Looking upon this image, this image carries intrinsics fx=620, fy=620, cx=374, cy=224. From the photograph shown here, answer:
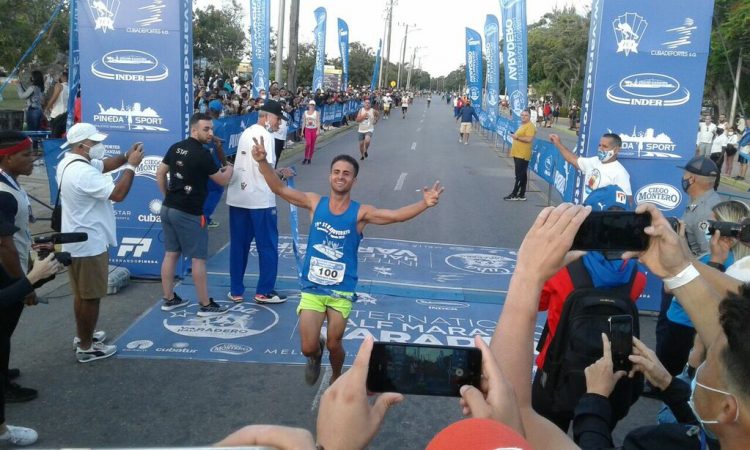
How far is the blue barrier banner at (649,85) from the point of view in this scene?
6781mm

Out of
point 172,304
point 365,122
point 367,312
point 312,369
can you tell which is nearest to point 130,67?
point 172,304

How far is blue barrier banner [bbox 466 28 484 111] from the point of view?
29.9 meters

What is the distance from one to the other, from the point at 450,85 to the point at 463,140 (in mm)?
145305

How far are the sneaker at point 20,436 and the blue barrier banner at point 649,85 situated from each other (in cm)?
608

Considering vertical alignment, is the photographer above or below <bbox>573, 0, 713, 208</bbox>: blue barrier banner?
below

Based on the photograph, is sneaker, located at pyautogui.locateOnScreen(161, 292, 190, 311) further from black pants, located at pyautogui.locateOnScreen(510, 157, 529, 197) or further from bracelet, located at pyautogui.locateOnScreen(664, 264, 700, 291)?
black pants, located at pyautogui.locateOnScreen(510, 157, 529, 197)

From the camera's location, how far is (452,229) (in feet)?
35.8

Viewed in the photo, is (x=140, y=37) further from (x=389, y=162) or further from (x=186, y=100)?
(x=389, y=162)

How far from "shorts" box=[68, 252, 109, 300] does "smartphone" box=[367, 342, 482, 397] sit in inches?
165

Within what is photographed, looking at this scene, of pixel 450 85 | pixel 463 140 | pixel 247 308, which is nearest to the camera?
pixel 247 308

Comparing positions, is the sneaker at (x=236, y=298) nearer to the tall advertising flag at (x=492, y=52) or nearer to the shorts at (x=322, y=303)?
the shorts at (x=322, y=303)

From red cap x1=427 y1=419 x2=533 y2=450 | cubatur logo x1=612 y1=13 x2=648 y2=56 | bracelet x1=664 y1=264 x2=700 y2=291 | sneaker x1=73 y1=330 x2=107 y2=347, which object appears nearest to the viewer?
red cap x1=427 y1=419 x2=533 y2=450

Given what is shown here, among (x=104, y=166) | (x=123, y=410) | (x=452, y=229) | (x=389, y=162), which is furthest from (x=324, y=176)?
(x=123, y=410)

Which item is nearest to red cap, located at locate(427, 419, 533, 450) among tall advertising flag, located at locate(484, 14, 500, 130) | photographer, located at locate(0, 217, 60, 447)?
photographer, located at locate(0, 217, 60, 447)
